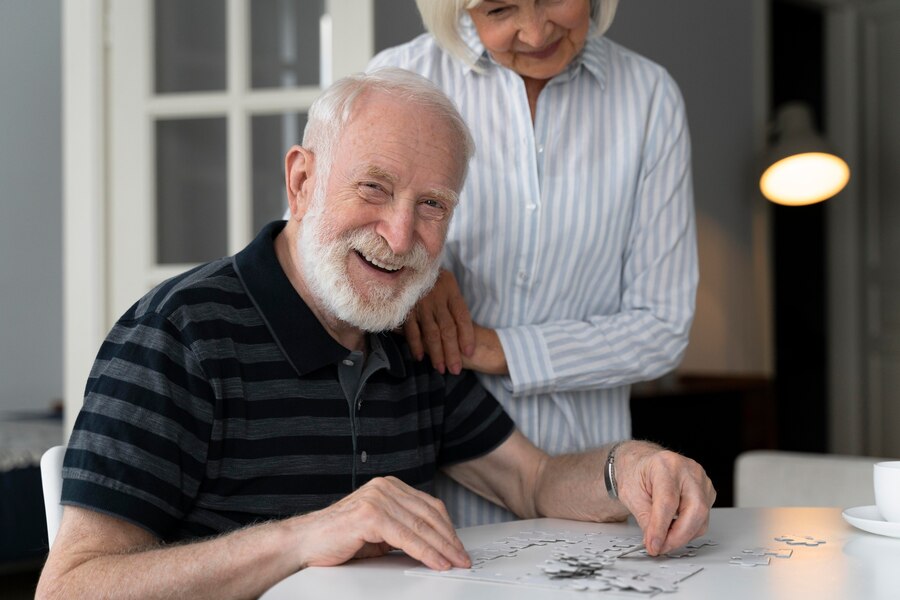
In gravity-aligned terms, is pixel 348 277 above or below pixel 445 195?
below

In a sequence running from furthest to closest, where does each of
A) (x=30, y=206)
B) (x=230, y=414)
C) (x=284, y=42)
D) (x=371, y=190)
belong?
(x=30, y=206) → (x=284, y=42) → (x=371, y=190) → (x=230, y=414)

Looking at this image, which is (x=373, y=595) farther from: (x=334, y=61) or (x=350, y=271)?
(x=334, y=61)

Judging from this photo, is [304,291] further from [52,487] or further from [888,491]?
[888,491]

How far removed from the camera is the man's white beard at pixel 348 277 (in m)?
1.63

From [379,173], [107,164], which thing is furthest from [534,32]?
[107,164]

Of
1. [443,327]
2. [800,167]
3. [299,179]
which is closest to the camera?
[299,179]

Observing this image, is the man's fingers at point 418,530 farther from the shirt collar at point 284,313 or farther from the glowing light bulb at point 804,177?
the glowing light bulb at point 804,177

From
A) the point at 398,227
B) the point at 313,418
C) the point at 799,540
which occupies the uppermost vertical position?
the point at 398,227

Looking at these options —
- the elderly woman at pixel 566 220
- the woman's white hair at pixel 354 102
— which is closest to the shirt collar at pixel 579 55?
the elderly woman at pixel 566 220

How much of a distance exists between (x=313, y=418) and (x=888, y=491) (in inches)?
31.0

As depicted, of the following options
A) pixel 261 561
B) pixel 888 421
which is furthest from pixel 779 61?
pixel 261 561

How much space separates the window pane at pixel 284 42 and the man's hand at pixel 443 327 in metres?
1.43

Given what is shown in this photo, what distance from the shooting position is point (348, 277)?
1632 mm

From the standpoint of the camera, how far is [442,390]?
189cm
